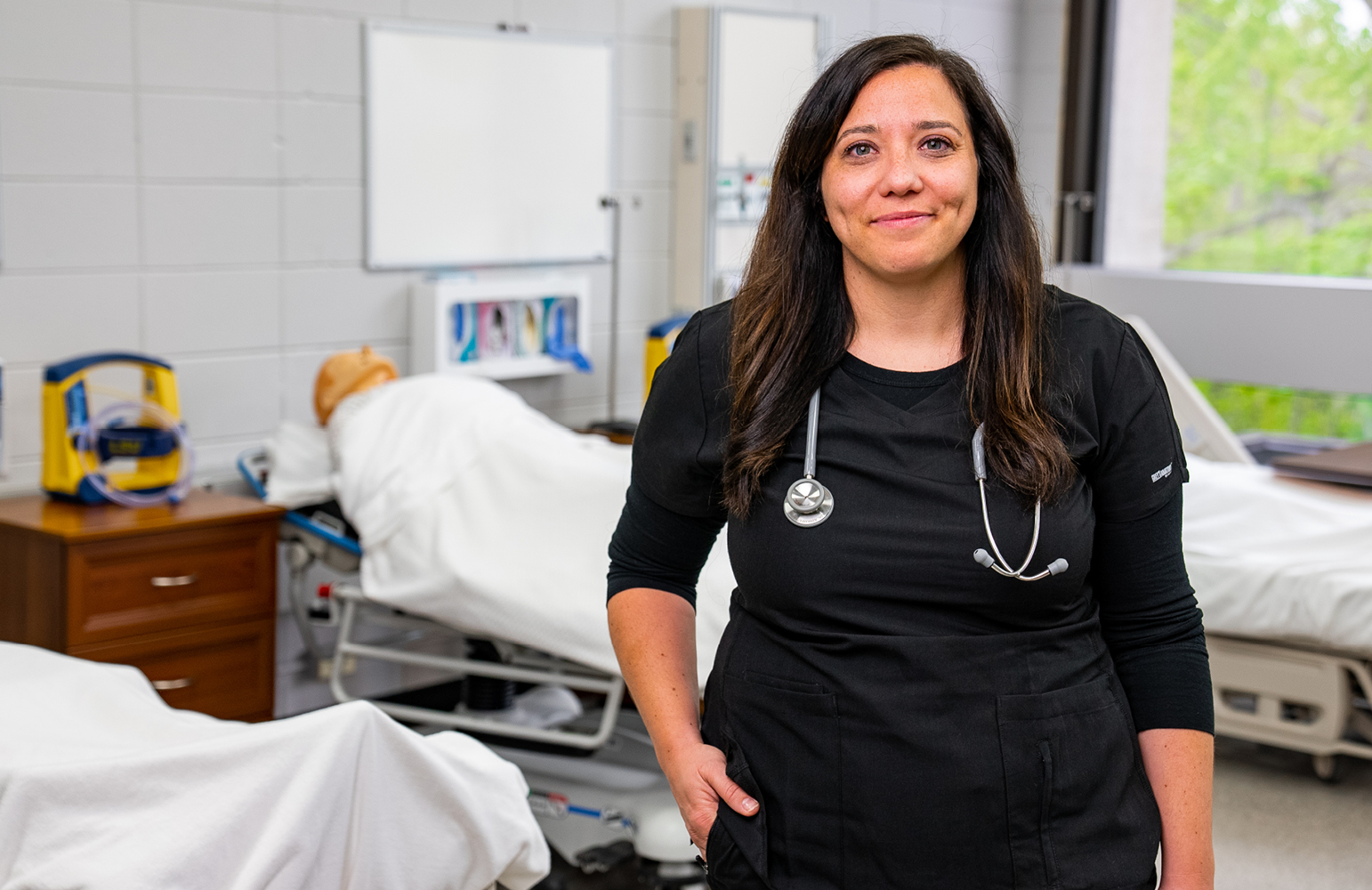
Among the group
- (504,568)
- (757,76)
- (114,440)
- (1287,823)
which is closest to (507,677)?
(504,568)

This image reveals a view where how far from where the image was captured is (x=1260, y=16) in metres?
5.00

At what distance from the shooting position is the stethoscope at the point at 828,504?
1.10 m

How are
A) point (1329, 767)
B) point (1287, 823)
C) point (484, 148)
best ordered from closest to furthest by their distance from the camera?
point (1287, 823) < point (1329, 767) < point (484, 148)

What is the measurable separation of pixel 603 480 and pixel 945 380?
5.43ft

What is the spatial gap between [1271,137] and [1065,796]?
4517 mm

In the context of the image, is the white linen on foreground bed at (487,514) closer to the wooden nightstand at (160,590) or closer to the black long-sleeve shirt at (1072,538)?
the wooden nightstand at (160,590)

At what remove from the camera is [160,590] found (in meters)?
2.92

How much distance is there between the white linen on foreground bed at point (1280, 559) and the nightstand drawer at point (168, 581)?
2.00m

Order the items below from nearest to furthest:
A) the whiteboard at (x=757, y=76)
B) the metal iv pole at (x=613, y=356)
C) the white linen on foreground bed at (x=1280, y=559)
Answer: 1. the white linen on foreground bed at (x=1280, y=559)
2. the metal iv pole at (x=613, y=356)
3. the whiteboard at (x=757, y=76)

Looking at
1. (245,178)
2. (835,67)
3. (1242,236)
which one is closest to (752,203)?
(245,178)

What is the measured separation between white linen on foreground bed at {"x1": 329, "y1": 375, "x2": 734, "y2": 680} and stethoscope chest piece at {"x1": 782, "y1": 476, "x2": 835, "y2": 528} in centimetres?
129

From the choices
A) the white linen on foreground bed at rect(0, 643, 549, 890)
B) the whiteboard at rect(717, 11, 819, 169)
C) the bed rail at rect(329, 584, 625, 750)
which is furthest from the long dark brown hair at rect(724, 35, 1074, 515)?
the whiteboard at rect(717, 11, 819, 169)

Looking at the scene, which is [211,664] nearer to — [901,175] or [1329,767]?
[901,175]

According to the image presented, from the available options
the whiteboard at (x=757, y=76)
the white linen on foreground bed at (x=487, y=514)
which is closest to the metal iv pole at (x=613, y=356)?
the whiteboard at (x=757, y=76)
